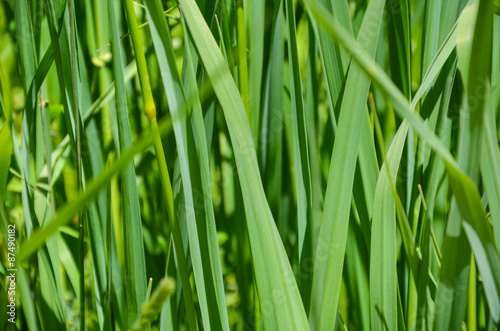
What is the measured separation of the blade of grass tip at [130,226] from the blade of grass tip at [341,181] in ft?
0.62

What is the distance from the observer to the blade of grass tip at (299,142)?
495mm

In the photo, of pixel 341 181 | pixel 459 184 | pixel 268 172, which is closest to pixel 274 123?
pixel 268 172

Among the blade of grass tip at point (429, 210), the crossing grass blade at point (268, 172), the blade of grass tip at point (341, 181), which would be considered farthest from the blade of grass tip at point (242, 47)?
the blade of grass tip at point (429, 210)

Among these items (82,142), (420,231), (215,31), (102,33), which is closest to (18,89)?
(102,33)

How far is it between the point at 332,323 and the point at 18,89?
75 centimetres

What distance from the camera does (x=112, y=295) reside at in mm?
560

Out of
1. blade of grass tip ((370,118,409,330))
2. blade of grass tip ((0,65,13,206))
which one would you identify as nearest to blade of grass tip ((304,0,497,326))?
blade of grass tip ((370,118,409,330))

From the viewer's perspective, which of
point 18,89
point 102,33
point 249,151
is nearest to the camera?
point 249,151

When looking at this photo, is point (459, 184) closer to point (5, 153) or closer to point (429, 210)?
point (429, 210)

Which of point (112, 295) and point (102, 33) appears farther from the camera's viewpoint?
point (102, 33)

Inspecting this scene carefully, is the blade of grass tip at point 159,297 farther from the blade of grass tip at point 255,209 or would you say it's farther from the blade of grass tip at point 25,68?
the blade of grass tip at point 25,68

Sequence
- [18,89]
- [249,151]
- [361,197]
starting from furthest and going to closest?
1. [18,89]
2. [361,197]
3. [249,151]

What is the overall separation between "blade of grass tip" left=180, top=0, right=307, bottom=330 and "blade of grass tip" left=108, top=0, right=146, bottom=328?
11 cm

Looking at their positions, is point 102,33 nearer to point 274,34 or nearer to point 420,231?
point 274,34
